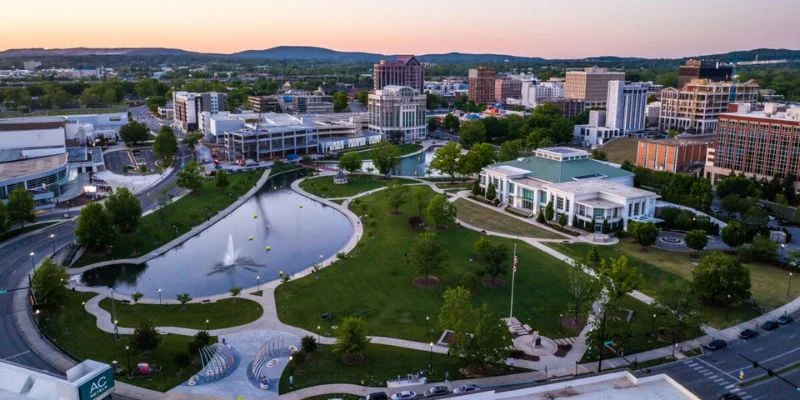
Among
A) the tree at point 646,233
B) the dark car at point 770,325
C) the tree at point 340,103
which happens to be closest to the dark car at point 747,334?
the dark car at point 770,325

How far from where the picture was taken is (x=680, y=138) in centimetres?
10969

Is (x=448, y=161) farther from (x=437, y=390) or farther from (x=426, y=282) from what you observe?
(x=437, y=390)

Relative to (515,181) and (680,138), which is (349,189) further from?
(680,138)

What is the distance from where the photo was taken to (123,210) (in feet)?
210

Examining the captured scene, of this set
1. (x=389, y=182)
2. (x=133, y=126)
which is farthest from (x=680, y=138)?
(x=133, y=126)

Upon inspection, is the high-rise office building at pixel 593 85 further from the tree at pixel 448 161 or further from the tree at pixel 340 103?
the tree at pixel 448 161

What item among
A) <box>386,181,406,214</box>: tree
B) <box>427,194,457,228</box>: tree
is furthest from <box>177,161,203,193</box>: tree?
<box>427,194,457,228</box>: tree

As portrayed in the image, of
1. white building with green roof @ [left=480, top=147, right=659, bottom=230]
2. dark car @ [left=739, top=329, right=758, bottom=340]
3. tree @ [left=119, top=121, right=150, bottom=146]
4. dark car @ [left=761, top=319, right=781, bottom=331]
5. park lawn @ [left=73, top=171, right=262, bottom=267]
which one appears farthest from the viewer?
tree @ [left=119, top=121, right=150, bottom=146]

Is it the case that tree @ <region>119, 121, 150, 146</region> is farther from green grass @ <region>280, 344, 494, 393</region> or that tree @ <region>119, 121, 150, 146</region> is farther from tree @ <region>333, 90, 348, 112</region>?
green grass @ <region>280, 344, 494, 393</region>

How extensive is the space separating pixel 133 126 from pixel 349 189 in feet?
193

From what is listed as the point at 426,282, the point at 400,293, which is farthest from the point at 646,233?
the point at 400,293

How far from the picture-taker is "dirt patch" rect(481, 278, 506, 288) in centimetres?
5172

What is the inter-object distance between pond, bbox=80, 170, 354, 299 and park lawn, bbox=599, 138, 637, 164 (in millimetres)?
63975

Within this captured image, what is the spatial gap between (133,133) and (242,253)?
75056 millimetres
